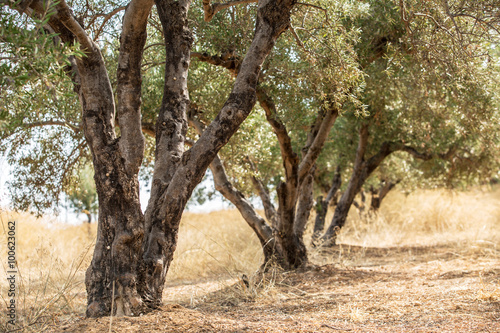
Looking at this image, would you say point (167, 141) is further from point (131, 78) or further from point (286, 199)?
point (286, 199)

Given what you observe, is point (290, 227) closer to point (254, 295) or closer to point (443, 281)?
point (254, 295)

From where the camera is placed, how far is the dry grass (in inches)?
180

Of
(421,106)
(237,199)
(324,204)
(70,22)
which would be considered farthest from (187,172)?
(324,204)

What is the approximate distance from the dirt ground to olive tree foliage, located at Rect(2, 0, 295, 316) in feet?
1.28

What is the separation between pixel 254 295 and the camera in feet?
17.3

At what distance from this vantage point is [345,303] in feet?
15.6

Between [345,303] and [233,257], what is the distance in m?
2.01

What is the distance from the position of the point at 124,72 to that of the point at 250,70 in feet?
3.89

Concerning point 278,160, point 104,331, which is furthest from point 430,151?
point 104,331

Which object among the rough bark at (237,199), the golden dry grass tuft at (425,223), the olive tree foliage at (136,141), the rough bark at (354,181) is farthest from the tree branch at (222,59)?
the golden dry grass tuft at (425,223)

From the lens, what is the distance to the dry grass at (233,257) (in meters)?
4.57

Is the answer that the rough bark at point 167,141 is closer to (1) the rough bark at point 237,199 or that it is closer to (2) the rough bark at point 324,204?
(1) the rough bark at point 237,199

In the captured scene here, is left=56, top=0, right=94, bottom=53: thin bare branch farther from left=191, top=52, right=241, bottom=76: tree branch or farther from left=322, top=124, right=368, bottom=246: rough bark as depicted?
left=322, top=124, right=368, bottom=246: rough bark

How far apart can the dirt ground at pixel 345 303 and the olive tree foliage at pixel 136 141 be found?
1.28 ft
